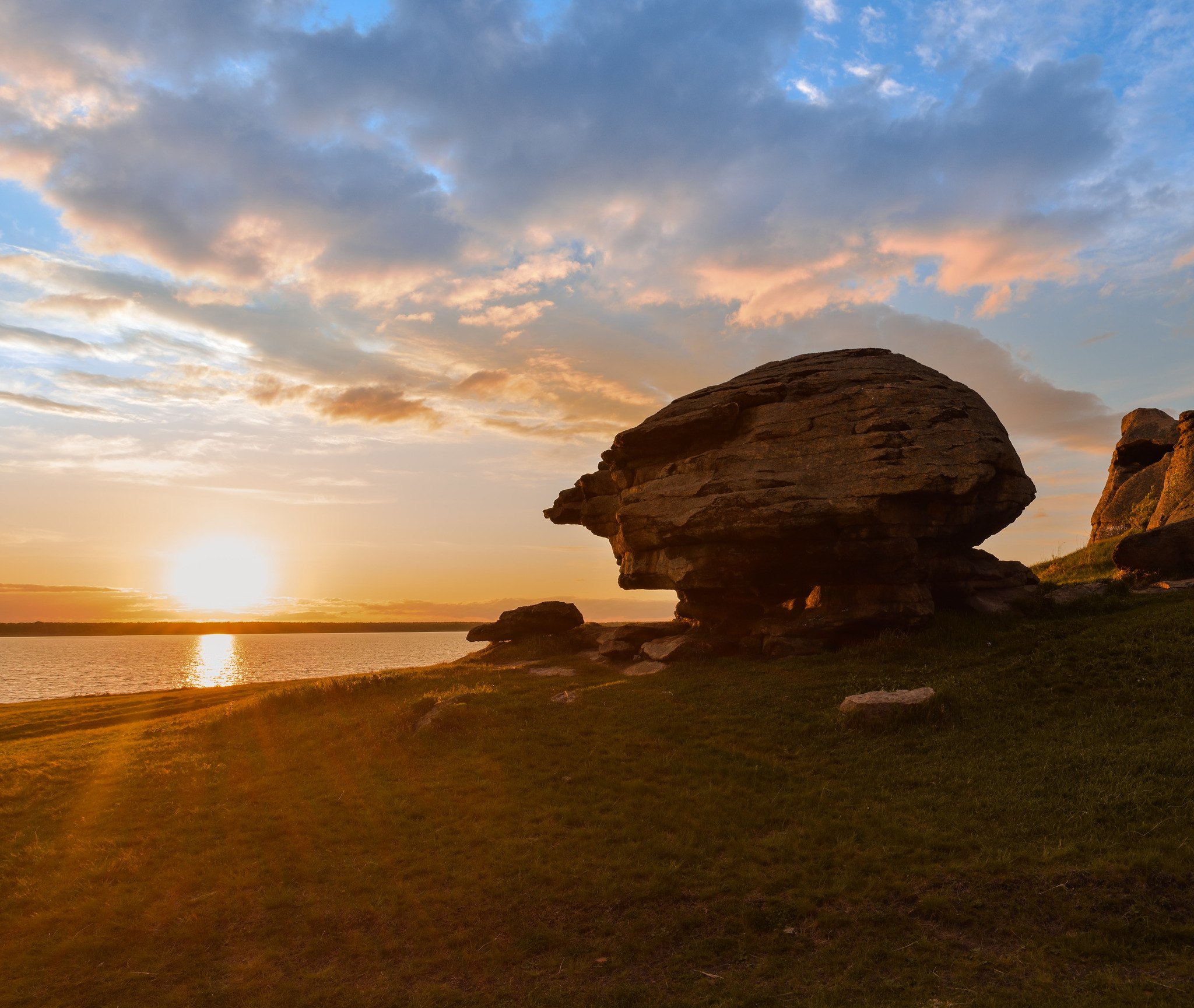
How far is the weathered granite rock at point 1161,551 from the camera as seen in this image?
3225cm

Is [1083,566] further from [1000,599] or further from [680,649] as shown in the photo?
[680,649]

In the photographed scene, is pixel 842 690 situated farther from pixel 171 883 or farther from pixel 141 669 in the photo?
pixel 141 669

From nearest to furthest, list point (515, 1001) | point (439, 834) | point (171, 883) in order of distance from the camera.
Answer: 1. point (515, 1001)
2. point (171, 883)
3. point (439, 834)

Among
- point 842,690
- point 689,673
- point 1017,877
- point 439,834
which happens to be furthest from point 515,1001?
point 689,673

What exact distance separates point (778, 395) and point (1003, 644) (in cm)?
1534

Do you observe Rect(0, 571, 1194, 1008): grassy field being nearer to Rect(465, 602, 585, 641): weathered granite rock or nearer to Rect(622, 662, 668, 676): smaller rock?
Rect(622, 662, 668, 676): smaller rock

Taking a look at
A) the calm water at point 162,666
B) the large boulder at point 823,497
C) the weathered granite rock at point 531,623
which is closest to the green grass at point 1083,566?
the large boulder at point 823,497

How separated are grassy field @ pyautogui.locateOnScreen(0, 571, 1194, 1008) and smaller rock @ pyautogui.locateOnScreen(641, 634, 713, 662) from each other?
269 inches

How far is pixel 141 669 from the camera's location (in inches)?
4075

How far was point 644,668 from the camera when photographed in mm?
32875

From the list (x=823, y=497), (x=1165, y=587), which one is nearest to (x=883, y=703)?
(x=823, y=497)

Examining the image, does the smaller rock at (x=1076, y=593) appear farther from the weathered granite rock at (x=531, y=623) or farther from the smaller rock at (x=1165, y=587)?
the weathered granite rock at (x=531, y=623)

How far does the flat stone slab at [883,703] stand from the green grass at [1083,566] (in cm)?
1898

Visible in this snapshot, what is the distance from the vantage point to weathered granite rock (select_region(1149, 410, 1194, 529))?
128 ft
